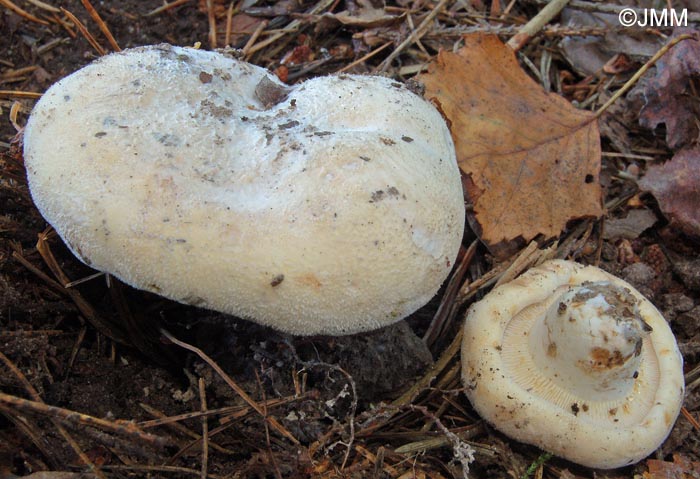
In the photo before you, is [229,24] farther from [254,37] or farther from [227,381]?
[227,381]

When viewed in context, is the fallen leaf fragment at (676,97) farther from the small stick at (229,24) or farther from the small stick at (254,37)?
the small stick at (229,24)

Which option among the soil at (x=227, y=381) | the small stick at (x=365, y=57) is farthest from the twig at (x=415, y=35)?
the soil at (x=227, y=381)

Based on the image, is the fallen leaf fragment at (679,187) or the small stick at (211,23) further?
the small stick at (211,23)

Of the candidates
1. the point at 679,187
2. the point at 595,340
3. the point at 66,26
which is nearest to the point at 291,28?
the point at 66,26

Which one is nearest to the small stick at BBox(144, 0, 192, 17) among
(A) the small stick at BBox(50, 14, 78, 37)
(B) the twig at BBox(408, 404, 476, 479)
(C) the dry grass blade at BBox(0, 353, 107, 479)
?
(A) the small stick at BBox(50, 14, 78, 37)

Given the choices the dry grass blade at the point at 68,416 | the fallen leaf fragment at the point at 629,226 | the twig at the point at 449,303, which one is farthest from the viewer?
the fallen leaf fragment at the point at 629,226

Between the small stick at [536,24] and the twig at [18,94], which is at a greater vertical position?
the twig at [18,94]

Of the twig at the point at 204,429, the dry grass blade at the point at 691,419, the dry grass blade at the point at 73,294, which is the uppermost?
the dry grass blade at the point at 73,294
